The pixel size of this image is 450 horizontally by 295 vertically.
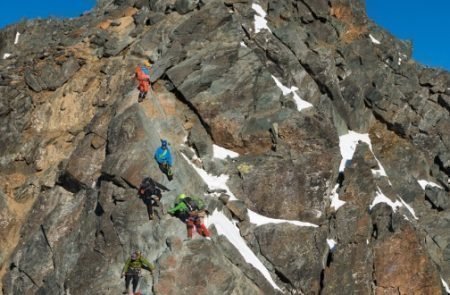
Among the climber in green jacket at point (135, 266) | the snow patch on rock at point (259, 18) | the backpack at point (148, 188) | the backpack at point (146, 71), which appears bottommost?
the climber in green jacket at point (135, 266)

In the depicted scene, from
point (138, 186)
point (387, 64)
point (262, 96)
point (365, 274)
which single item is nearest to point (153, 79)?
point (262, 96)

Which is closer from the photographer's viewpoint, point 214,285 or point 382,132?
point 214,285

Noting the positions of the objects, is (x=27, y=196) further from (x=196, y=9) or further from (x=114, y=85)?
(x=196, y=9)

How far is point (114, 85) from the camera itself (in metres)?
35.8

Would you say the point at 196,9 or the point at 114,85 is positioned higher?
the point at 196,9

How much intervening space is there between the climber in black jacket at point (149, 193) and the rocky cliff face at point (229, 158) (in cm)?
51

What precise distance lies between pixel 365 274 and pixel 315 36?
60.8 ft

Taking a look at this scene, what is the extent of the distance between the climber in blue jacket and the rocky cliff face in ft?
1.42

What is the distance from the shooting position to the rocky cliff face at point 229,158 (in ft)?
86.4

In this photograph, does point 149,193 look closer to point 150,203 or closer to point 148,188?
point 148,188

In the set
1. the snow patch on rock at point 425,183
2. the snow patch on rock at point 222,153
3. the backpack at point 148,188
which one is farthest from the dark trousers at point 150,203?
the snow patch on rock at point 425,183

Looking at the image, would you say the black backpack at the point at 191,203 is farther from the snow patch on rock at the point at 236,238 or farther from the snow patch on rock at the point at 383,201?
the snow patch on rock at the point at 383,201

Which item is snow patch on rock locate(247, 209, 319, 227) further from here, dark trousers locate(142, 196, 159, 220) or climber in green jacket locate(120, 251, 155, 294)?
climber in green jacket locate(120, 251, 155, 294)

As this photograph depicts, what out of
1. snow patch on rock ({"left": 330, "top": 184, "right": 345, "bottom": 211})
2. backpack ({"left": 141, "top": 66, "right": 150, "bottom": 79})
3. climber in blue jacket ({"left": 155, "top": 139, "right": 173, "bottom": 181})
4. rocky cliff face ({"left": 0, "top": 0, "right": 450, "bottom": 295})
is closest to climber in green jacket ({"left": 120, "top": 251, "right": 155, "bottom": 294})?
rocky cliff face ({"left": 0, "top": 0, "right": 450, "bottom": 295})
